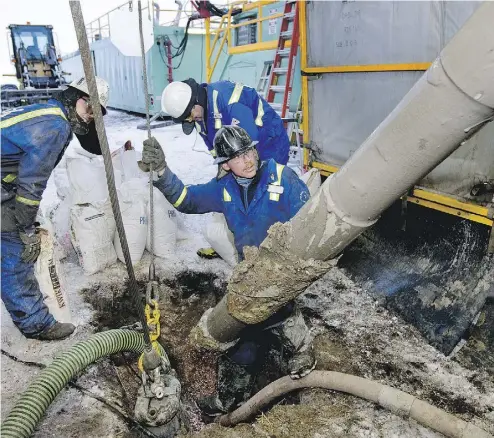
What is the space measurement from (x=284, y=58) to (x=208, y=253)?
387 centimetres

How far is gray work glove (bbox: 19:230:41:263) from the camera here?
274 cm

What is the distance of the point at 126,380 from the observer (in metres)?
2.76

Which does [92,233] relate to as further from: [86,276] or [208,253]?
[208,253]

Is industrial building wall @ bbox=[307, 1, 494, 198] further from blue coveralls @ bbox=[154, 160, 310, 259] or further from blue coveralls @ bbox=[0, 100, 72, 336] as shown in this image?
blue coveralls @ bbox=[0, 100, 72, 336]

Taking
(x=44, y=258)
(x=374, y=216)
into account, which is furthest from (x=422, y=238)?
(x=44, y=258)

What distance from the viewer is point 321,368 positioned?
271 centimetres

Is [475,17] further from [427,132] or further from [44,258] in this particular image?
[44,258]

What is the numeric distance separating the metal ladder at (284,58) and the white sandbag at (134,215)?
9.34 ft

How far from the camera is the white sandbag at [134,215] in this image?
12.7ft

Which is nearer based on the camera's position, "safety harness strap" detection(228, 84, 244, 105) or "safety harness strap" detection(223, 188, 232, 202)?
"safety harness strap" detection(223, 188, 232, 202)

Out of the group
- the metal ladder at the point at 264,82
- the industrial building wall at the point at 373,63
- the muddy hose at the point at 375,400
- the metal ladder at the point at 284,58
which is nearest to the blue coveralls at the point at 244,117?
the industrial building wall at the point at 373,63

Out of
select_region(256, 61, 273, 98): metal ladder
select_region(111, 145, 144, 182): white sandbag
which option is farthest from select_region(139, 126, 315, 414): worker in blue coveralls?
select_region(256, 61, 273, 98): metal ladder

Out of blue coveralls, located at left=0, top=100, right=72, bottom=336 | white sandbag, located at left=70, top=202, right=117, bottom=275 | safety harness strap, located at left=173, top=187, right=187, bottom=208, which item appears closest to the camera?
blue coveralls, located at left=0, top=100, right=72, bottom=336

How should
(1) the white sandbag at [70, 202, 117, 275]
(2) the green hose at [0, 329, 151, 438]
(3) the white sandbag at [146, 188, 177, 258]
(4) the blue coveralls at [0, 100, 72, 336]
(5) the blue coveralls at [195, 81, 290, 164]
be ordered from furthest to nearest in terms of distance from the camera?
(3) the white sandbag at [146, 188, 177, 258]
(1) the white sandbag at [70, 202, 117, 275]
(5) the blue coveralls at [195, 81, 290, 164]
(4) the blue coveralls at [0, 100, 72, 336]
(2) the green hose at [0, 329, 151, 438]
